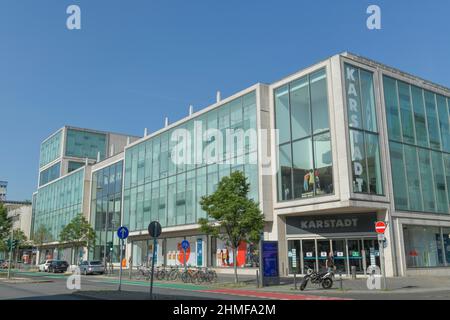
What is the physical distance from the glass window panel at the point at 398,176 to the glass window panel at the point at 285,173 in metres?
7.42

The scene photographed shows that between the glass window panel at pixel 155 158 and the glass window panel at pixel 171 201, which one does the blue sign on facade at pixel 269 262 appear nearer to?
the glass window panel at pixel 171 201

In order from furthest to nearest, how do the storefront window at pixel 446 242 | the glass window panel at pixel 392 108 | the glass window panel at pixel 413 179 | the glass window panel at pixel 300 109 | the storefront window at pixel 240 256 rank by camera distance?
the storefront window at pixel 240 256, the storefront window at pixel 446 242, the glass window panel at pixel 300 109, the glass window panel at pixel 392 108, the glass window panel at pixel 413 179

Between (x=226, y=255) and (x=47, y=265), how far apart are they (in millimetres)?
25806

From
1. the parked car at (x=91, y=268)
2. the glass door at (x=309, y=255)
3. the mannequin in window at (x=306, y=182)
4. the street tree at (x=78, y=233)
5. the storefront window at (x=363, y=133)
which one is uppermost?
the storefront window at (x=363, y=133)

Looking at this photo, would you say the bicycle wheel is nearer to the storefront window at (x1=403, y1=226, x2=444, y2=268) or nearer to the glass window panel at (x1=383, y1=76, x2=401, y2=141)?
the storefront window at (x1=403, y1=226, x2=444, y2=268)

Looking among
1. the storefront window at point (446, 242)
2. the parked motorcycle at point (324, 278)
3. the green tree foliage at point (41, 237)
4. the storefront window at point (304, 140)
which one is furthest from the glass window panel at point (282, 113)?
the green tree foliage at point (41, 237)

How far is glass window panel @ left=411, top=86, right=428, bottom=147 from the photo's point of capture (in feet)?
115

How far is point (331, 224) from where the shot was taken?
32.5 m

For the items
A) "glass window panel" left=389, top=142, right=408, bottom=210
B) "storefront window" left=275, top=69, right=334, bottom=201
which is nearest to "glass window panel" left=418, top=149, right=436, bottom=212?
"glass window panel" left=389, top=142, right=408, bottom=210

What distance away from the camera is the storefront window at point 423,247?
1255 inches

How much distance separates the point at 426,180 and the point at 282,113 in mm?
12285

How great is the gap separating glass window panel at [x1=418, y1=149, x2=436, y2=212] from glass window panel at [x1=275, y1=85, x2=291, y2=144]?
10.5m
